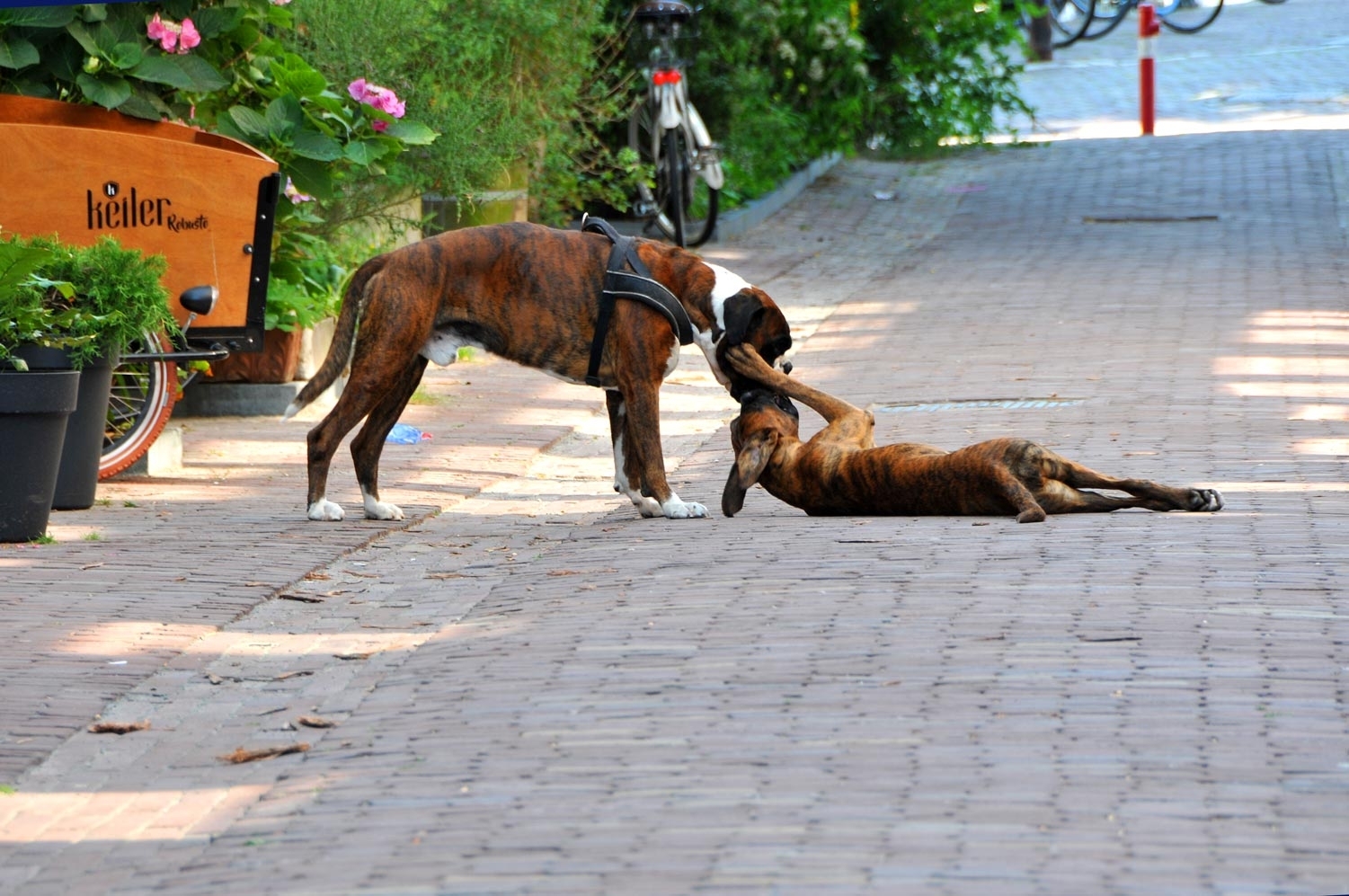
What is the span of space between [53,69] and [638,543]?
4177 mm

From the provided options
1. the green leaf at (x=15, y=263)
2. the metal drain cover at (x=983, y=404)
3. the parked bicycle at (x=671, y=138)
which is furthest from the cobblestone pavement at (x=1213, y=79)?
the green leaf at (x=15, y=263)

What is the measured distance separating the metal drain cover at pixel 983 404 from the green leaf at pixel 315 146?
3325 millimetres

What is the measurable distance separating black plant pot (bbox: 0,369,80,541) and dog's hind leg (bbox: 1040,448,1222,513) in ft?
12.8

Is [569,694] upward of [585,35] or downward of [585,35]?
downward

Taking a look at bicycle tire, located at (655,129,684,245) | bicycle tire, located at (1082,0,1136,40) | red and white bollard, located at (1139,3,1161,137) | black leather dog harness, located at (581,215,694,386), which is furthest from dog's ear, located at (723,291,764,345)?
bicycle tire, located at (1082,0,1136,40)

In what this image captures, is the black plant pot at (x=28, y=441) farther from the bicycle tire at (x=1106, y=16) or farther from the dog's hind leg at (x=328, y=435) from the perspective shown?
the bicycle tire at (x=1106, y=16)

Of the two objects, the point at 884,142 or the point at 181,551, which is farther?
the point at 884,142

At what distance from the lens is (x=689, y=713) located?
480cm

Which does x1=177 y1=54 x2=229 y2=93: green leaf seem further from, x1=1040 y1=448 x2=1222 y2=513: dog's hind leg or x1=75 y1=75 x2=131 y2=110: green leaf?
x1=1040 y1=448 x2=1222 y2=513: dog's hind leg

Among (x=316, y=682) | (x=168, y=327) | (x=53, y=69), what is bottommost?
(x=316, y=682)

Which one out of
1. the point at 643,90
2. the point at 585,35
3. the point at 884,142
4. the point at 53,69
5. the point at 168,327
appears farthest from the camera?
the point at 884,142

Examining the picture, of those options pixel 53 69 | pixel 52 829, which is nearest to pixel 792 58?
pixel 53 69

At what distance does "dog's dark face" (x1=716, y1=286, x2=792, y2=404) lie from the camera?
797 cm

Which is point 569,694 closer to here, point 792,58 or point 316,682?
point 316,682
